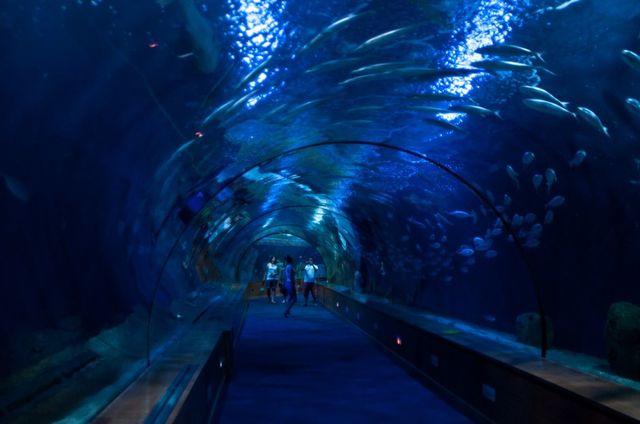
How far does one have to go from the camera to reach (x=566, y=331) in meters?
10.5

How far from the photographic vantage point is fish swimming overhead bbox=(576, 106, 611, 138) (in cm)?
772

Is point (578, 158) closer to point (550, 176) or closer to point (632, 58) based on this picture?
point (550, 176)

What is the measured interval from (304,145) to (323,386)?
15.6 ft

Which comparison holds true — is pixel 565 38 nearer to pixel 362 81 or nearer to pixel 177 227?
pixel 362 81

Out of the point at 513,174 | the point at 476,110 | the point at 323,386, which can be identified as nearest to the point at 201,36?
the point at 476,110

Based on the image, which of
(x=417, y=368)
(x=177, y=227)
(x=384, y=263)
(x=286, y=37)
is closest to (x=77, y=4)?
(x=286, y=37)

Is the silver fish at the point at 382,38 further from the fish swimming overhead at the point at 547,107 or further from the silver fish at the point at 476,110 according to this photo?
the silver fish at the point at 476,110

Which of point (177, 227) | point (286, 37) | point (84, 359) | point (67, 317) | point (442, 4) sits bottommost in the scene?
point (84, 359)

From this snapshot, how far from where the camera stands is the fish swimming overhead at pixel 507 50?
7.26m

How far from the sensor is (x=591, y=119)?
789cm

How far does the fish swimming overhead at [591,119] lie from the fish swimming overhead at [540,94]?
0.80 feet

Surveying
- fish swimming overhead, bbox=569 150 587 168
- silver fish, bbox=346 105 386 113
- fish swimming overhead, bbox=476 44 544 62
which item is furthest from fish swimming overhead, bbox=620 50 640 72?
silver fish, bbox=346 105 386 113

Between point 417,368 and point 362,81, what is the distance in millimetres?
4370

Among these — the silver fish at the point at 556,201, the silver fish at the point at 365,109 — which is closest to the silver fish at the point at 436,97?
the silver fish at the point at 365,109
